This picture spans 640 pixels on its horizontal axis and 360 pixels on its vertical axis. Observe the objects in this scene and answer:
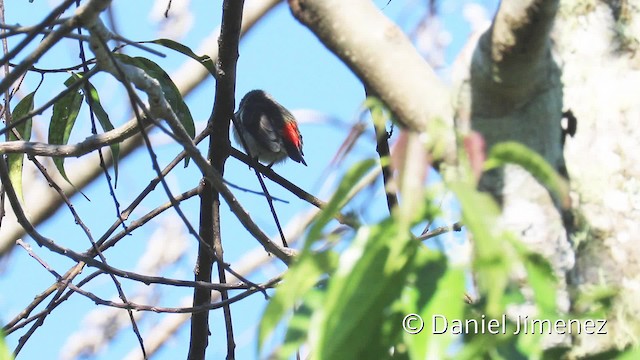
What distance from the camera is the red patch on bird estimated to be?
7180mm

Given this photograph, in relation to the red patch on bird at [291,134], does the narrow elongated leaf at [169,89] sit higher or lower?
higher

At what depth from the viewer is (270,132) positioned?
→ 23.5ft

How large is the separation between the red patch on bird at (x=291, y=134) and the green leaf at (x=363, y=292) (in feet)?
19.6

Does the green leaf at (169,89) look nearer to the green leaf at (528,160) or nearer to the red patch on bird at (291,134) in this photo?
the green leaf at (528,160)

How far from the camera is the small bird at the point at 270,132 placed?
713 cm

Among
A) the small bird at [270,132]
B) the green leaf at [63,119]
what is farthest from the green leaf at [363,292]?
the small bird at [270,132]

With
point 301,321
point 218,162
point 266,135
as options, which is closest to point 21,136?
point 218,162

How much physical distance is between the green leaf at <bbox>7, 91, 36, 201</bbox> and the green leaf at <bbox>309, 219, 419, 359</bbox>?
6.75 feet

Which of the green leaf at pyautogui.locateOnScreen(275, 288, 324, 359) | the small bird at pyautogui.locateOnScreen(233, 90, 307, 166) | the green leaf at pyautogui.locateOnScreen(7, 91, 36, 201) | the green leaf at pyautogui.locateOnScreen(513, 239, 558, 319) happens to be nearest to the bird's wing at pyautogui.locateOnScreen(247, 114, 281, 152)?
the small bird at pyautogui.locateOnScreen(233, 90, 307, 166)

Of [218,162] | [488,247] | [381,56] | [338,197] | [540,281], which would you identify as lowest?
[540,281]

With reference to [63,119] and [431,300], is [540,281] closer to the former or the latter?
[431,300]

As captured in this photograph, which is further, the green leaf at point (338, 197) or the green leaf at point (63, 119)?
the green leaf at point (63, 119)

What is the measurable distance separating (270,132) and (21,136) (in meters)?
3.97

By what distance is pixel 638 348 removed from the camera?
1.27 meters
